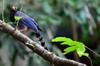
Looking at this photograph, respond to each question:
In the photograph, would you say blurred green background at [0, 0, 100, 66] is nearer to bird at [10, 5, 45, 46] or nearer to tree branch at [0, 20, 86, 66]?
bird at [10, 5, 45, 46]

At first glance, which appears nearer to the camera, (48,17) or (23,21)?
(23,21)

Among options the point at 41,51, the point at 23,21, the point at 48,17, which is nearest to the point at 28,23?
the point at 23,21

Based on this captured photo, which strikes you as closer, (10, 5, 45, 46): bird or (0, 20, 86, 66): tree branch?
(0, 20, 86, 66): tree branch

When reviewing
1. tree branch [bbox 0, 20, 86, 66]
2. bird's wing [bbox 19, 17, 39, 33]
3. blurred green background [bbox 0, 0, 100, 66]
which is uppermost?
tree branch [bbox 0, 20, 86, 66]

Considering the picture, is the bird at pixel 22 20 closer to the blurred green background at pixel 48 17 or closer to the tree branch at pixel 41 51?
the tree branch at pixel 41 51

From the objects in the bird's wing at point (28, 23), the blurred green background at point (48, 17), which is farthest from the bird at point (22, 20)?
the blurred green background at point (48, 17)

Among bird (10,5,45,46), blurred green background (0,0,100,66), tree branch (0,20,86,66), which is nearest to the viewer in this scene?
tree branch (0,20,86,66)

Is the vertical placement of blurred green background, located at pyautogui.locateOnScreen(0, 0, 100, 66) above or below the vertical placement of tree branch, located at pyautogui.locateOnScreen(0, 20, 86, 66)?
below

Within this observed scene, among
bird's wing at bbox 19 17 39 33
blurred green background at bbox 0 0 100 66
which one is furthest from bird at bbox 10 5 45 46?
blurred green background at bbox 0 0 100 66

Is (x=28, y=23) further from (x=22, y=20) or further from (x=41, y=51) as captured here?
(x=41, y=51)

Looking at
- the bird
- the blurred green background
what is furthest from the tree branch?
the blurred green background

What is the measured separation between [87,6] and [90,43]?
957 millimetres

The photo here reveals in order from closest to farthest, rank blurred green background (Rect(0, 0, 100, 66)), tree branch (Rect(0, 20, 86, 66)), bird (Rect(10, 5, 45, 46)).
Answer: tree branch (Rect(0, 20, 86, 66)) → bird (Rect(10, 5, 45, 46)) → blurred green background (Rect(0, 0, 100, 66))

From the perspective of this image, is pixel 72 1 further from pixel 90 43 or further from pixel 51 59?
pixel 51 59
